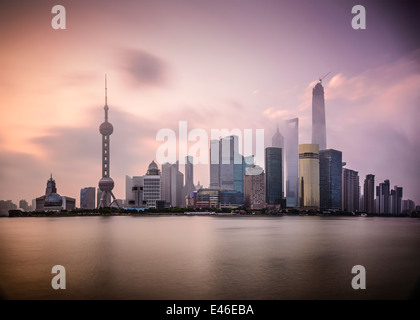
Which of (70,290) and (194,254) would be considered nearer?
(70,290)

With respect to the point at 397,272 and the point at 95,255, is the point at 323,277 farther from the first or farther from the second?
the point at 95,255

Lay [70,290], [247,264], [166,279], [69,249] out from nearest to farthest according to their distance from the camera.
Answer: [70,290] < [166,279] < [247,264] < [69,249]
